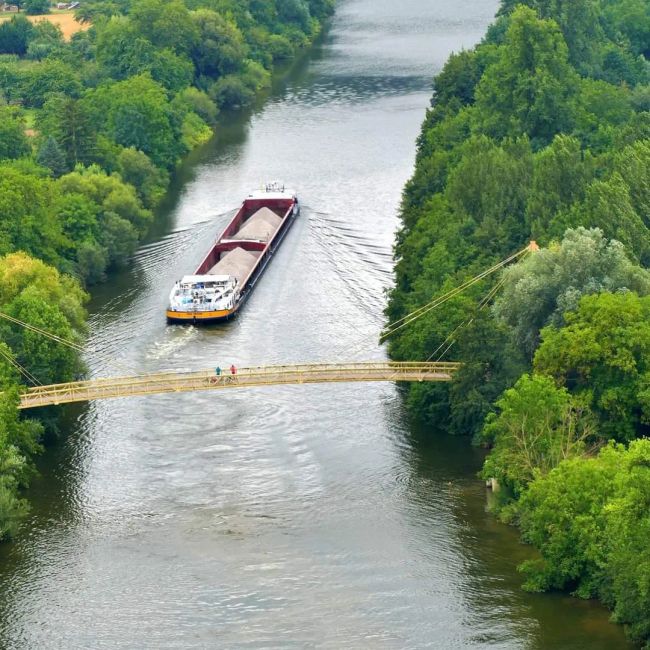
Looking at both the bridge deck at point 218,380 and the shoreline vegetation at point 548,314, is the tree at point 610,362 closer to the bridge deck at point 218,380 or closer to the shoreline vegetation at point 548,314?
the shoreline vegetation at point 548,314

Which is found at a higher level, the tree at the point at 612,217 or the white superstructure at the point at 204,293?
the tree at the point at 612,217

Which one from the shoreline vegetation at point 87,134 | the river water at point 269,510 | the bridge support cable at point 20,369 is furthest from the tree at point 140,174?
the bridge support cable at point 20,369

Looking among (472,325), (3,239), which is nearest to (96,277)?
(3,239)

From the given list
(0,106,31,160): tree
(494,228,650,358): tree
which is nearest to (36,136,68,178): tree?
(0,106,31,160): tree

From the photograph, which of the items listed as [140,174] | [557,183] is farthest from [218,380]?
[140,174]

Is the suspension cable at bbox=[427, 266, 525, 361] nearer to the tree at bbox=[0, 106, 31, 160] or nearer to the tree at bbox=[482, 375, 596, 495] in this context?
the tree at bbox=[482, 375, 596, 495]
